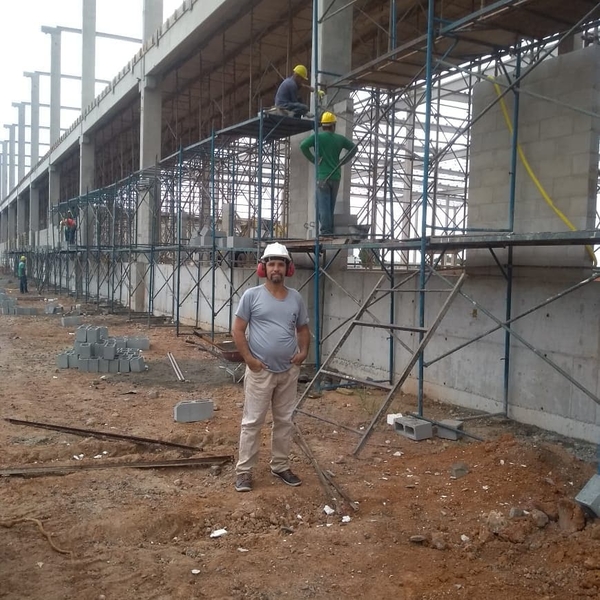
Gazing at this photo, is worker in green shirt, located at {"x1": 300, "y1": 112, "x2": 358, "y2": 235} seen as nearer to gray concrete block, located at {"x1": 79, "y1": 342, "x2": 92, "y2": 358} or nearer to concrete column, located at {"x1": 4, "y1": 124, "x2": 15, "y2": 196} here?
gray concrete block, located at {"x1": 79, "y1": 342, "x2": 92, "y2": 358}

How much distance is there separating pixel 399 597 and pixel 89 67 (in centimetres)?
3627

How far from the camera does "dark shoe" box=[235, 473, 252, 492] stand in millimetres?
5082

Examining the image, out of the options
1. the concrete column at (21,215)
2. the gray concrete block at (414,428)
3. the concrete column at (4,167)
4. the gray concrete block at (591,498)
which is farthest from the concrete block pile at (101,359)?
the concrete column at (4,167)

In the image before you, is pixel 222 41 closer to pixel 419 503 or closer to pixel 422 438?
pixel 422 438

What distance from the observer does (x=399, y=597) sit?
359cm

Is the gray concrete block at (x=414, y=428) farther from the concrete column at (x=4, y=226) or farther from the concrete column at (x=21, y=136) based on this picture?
the concrete column at (x=4, y=226)

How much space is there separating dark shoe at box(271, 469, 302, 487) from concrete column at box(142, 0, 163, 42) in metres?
22.5

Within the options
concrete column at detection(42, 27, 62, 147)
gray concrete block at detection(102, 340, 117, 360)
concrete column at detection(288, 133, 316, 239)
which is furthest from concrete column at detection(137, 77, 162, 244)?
concrete column at detection(42, 27, 62, 147)

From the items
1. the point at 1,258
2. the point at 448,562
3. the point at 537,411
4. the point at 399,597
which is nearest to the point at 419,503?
the point at 448,562

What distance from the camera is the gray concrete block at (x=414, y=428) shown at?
6621mm

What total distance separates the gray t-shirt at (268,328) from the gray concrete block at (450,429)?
239 cm

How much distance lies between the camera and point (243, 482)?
512cm

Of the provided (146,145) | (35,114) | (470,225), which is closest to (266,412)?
(470,225)

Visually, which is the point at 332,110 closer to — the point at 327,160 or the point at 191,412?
the point at 327,160
